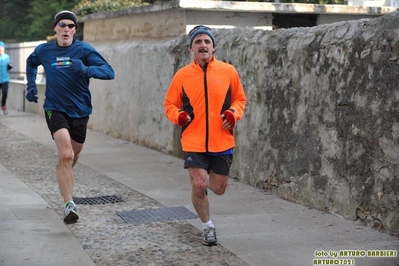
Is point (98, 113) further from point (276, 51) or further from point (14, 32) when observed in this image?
point (14, 32)

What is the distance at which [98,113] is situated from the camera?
15750mm

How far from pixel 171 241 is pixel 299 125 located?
217 centimetres

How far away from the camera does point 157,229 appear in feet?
23.1

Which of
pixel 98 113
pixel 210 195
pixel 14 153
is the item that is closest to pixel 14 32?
pixel 98 113

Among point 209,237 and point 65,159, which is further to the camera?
point 65,159

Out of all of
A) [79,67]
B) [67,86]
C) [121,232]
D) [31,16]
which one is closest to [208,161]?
[121,232]

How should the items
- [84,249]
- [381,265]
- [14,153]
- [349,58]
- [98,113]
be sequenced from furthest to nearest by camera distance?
[98,113]
[14,153]
[349,58]
[84,249]
[381,265]

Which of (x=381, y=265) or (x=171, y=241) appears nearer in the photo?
(x=381, y=265)

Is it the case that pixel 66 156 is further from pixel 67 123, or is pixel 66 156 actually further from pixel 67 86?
pixel 67 86

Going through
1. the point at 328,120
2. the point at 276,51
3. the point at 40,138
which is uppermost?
the point at 276,51

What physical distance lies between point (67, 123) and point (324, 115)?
246 centimetres

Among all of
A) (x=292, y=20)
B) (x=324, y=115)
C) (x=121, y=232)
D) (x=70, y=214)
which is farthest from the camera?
(x=292, y=20)

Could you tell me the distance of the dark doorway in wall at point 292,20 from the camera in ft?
44.1

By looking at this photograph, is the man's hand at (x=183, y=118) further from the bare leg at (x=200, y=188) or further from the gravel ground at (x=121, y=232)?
the gravel ground at (x=121, y=232)
